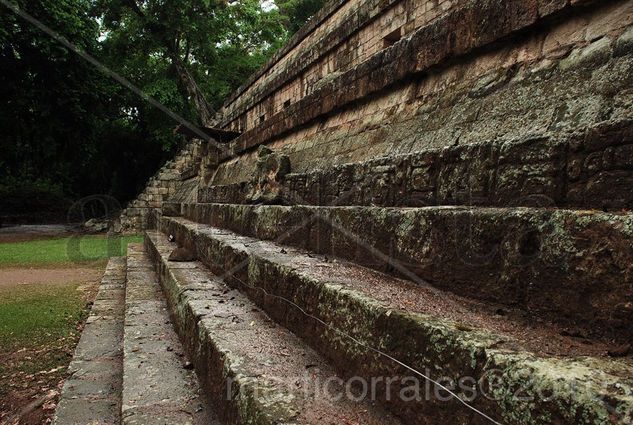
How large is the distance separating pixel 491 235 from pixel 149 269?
5844 mm

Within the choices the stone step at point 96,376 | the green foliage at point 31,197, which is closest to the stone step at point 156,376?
the stone step at point 96,376

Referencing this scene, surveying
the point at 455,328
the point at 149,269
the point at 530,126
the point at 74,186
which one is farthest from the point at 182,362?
the point at 74,186

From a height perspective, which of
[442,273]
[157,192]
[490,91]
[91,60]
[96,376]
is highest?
[91,60]

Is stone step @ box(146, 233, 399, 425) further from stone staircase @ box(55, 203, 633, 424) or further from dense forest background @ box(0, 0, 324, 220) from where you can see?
dense forest background @ box(0, 0, 324, 220)

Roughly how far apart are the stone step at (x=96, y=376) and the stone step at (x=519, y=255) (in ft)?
5.40

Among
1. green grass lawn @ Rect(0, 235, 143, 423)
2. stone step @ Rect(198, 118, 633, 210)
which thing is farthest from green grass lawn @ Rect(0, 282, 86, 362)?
stone step @ Rect(198, 118, 633, 210)

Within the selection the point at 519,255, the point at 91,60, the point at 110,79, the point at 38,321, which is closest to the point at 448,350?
the point at 519,255

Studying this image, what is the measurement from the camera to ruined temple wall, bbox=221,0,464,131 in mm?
5641

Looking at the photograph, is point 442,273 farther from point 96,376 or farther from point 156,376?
point 96,376

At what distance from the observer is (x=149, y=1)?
17641 mm

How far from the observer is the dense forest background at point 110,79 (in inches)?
583

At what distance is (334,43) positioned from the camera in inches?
280

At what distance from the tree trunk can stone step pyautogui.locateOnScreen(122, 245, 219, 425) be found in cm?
1574

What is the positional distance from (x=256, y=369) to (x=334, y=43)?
651cm
